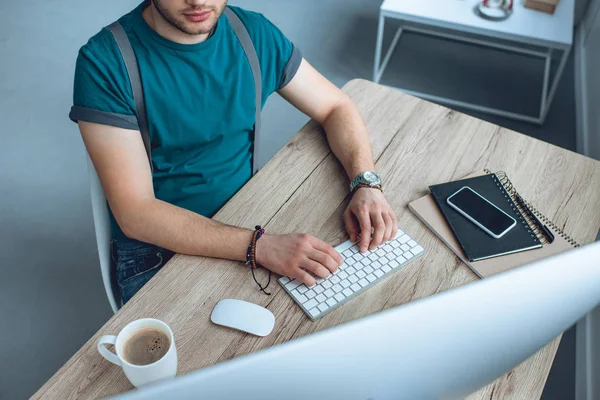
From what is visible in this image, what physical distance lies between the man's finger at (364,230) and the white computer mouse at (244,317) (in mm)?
241

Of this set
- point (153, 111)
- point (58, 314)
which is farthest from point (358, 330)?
point (58, 314)

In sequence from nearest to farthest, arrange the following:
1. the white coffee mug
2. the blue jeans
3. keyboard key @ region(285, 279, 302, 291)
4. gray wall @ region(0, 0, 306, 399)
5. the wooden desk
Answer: the white coffee mug → the wooden desk → keyboard key @ region(285, 279, 302, 291) → the blue jeans → gray wall @ region(0, 0, 306, 399)

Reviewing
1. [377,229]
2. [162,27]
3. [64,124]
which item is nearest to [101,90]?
[162,27]

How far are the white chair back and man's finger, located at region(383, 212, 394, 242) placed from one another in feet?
2.01

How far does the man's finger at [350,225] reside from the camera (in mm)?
1041

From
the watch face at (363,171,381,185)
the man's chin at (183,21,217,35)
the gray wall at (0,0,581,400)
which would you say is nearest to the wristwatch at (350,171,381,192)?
the watch face at (363,171,381,185)

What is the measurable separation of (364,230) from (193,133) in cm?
45

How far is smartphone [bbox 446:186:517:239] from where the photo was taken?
1.04 meters

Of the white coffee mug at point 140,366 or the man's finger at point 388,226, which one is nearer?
the white coffee mug at point 140,366

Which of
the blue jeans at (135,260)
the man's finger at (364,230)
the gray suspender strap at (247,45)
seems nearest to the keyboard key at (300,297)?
the man's finger at (364,230)

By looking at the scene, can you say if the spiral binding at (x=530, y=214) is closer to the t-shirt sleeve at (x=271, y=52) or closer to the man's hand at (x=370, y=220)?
the man's hand at (x=370, y=220)

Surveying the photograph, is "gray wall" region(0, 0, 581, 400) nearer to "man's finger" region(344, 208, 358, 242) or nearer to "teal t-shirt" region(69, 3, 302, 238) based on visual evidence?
"teal t-shirt" region(69, 3, 302, 238)

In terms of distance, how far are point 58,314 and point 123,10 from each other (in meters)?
2.06

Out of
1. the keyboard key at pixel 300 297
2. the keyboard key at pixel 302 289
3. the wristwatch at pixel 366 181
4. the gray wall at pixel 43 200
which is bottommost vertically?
the gray wall at pixel 43 200
